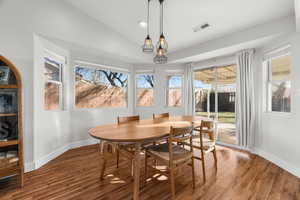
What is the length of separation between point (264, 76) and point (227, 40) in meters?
1.07

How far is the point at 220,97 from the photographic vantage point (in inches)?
152

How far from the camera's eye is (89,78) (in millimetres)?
3736

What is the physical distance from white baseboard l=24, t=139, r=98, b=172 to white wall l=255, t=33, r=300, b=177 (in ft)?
12.9

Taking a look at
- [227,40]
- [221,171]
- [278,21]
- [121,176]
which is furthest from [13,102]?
[278,21]

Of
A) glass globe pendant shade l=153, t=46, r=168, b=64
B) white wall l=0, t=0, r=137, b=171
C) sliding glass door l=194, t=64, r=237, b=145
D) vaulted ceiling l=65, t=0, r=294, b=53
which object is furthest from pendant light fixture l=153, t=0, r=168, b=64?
sliding glass door l=194, t=64, r=237, b=145

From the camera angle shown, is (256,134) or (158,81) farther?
(158,81)

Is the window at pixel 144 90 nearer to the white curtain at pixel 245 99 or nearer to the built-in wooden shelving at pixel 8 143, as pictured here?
the white curtain at pixel 245 99

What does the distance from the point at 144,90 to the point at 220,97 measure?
2.24 meters

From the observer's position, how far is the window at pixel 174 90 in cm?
459

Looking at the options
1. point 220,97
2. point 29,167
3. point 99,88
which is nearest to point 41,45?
point 99,88

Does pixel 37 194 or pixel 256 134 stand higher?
pixel 256 134

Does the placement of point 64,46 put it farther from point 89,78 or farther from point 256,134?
point 256,134

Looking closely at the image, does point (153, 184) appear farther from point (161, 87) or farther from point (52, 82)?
point (161, 87)

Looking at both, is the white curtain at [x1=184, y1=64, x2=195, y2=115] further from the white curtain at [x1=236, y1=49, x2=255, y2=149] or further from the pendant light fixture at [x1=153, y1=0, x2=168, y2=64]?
Answer: the pendant light fixture at [x1=153, y1=0, x2=168, y2=64]
